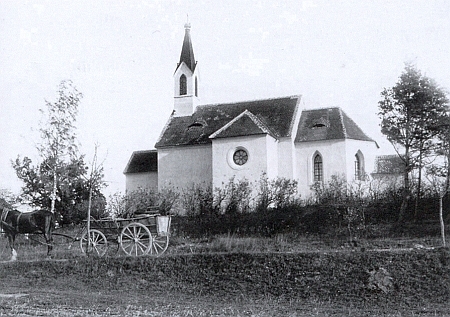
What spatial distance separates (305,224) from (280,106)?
1580 cm

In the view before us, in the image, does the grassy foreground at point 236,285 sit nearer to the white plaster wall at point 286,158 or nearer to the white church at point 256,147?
the white church at point 256,147

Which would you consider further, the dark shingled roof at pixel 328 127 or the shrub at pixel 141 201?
the dark shingled roof at pixel 328 127

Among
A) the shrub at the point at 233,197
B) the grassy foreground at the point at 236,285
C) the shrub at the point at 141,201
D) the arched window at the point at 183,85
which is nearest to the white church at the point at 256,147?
the arched window at the point at 183,85

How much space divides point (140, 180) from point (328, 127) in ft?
48.9

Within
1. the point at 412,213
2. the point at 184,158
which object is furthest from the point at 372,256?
the point at 184,158

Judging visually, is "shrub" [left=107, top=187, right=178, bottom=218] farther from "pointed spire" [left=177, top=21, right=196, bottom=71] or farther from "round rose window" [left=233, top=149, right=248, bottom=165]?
"pointed spire" [left=177, top=21, right=196, bottom=71]

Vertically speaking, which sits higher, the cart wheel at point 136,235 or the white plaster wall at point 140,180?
the white plaster wall at point 140,180

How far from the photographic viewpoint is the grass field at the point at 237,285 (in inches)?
441

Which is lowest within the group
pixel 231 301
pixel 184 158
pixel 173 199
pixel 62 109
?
pixel 231 301

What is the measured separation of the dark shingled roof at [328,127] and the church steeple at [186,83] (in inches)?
356

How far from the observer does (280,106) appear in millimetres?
38375

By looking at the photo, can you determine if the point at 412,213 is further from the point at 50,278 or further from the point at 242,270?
the point at 50,278

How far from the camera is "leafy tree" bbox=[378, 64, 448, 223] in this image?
25344mm

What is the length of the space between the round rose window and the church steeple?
7.99 meters
